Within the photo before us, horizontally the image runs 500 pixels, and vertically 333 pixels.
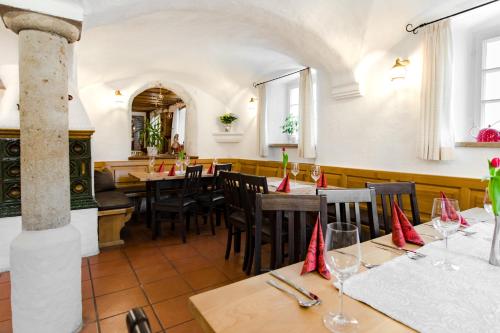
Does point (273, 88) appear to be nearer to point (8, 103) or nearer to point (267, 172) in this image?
point (267, 172)

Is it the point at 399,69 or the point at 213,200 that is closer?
the point at 399,69

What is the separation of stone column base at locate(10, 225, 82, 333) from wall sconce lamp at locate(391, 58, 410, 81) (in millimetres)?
3244

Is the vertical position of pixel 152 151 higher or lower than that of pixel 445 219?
higher

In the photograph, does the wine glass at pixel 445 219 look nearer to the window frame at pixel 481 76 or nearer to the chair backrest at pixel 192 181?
the window frame at pixel 481 76

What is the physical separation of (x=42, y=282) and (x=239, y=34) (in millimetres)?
3348

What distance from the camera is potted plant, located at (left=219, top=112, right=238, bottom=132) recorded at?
19.5 feet

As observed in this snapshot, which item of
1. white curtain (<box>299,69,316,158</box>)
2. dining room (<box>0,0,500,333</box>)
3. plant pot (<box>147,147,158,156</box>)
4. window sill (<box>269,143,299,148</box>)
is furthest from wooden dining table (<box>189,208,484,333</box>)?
plant pot (<box>147,147,158,156</box>)

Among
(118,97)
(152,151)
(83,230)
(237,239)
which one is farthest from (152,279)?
(118,97)

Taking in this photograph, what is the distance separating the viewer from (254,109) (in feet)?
18.3

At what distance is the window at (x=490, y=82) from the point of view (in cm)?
264

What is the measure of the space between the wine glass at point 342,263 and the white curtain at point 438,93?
2.46 meters

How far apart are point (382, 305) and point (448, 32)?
2.91m

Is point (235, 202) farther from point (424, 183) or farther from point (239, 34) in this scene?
point (239, 34)

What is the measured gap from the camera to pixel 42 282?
162 centimetres
